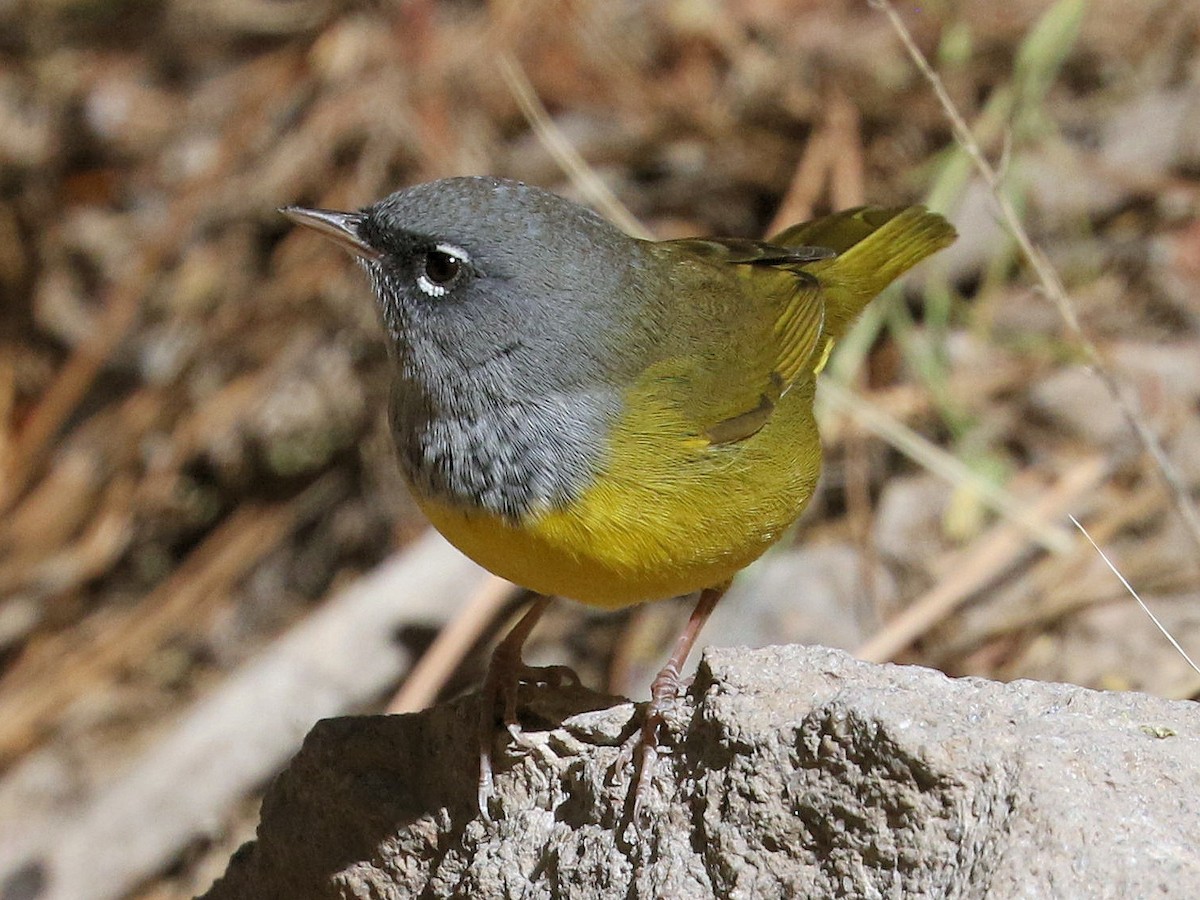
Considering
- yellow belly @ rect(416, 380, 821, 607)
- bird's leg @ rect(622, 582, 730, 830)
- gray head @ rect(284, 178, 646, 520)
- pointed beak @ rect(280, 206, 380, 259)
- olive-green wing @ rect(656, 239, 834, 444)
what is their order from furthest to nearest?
olive-green wing @ rect(656, 239, 834, 444)
pointed beak @ rect(280, 206, 380, 259)
gray head @ rect(284, 178, 646, 520)
yellow belly @ rect(416, 380, 821, 607)
bird's leg @ rect(622, 582, 730, 830)

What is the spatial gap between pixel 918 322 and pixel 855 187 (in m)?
0.74

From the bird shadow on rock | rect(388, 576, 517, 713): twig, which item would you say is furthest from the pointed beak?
rect(388, 576, 517, 713): twig

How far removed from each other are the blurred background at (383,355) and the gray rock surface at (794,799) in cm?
191

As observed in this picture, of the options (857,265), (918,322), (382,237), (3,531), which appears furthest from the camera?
(3,531)

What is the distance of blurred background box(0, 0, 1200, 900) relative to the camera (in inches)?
205

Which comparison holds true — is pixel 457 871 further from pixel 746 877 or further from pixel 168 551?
pixel 168 551

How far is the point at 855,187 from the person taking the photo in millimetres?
6488

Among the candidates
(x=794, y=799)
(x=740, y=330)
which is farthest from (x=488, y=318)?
(x=794, y=799)

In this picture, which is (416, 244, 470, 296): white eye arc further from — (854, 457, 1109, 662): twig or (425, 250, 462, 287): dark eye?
(854, 457, 1109, 662): twig

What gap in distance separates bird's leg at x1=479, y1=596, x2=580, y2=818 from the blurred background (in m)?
1.67

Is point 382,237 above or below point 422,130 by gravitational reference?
below

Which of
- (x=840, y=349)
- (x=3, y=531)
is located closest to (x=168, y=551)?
(x=3, y=531)

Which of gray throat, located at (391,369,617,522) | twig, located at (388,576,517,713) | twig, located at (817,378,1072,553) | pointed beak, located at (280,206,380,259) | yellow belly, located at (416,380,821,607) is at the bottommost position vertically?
twig, located at (817,378,1072,553)

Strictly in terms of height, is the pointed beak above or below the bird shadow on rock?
above
